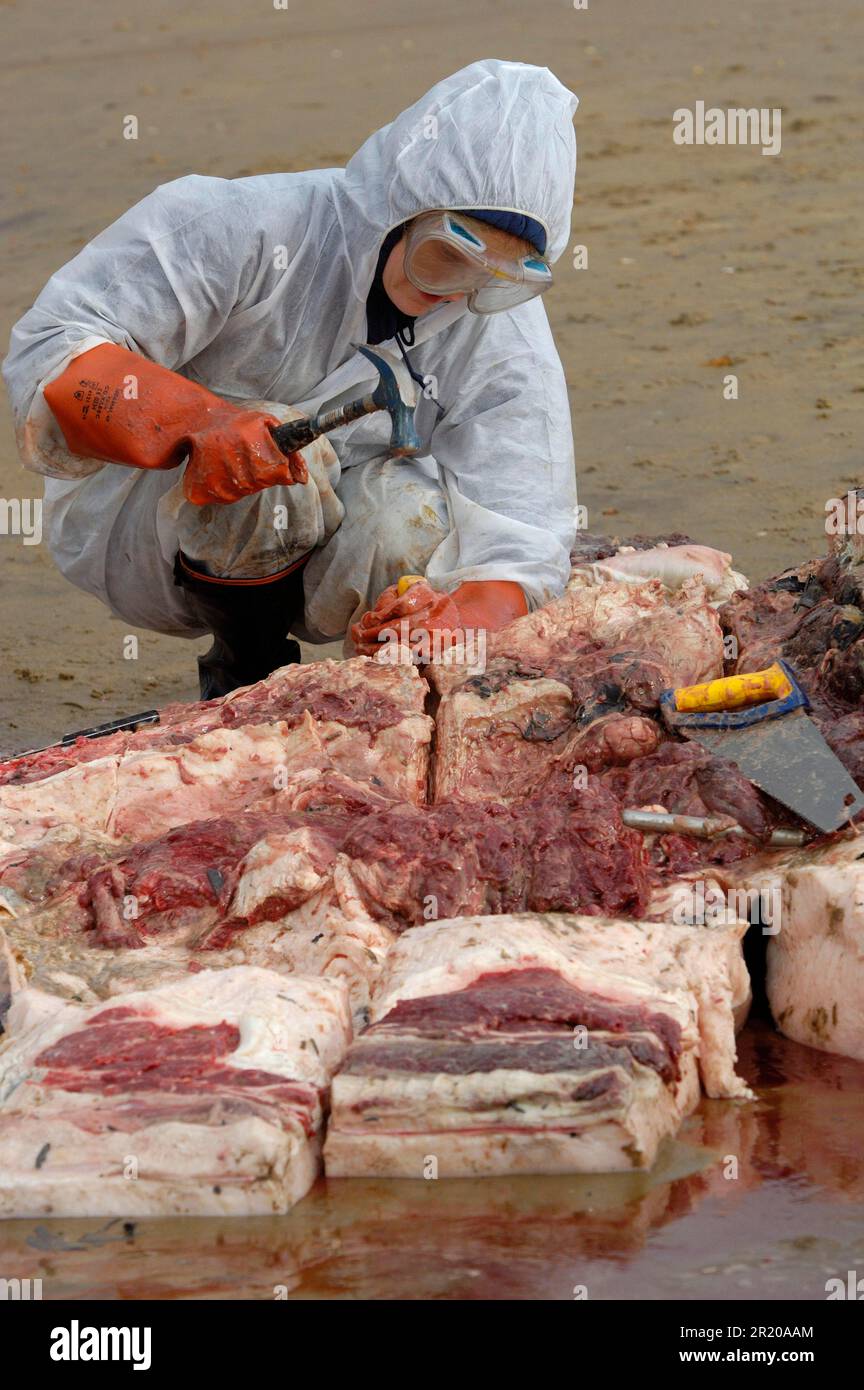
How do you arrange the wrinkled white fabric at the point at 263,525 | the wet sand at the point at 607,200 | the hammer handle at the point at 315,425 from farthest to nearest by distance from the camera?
1. the wet sand at the point at 607,200
2. the wrinkled white fabric at the point at 263,525
3. the hammer handle at the point at 315,425

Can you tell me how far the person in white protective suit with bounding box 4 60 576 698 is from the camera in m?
3.72

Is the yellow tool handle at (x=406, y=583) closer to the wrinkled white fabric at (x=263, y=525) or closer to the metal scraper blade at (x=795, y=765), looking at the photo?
the wrinkled white fabric at (x=263, y=525)

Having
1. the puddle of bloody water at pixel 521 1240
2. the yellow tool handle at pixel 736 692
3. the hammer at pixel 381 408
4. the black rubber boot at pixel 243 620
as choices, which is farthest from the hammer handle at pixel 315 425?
the puddle of bloody water at pixel 521 1240

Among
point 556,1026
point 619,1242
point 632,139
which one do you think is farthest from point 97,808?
point 632,139

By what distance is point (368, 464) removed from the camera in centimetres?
434

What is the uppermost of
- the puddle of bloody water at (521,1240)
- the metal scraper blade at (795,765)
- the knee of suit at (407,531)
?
the knee of suit at (407,531)

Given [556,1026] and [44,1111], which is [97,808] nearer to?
[44,1111]

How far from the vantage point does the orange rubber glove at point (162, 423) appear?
3668mm

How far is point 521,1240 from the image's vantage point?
7.81ft

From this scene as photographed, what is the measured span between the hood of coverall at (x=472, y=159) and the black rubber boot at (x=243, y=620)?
0.84 meters

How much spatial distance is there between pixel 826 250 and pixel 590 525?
11.5 feet

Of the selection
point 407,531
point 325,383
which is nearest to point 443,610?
point 407,531

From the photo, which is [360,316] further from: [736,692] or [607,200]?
[607,200]

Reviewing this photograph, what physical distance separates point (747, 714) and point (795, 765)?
0.56ft
